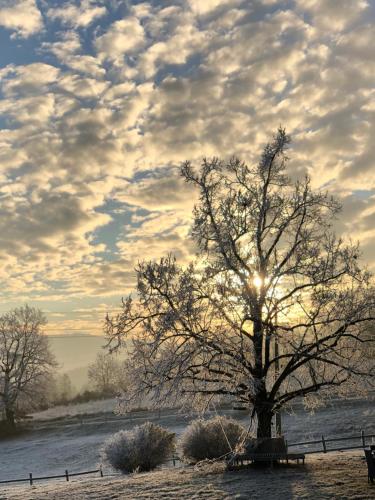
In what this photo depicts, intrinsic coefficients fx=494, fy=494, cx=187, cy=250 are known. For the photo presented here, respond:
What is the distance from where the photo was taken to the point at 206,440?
22.9 meters

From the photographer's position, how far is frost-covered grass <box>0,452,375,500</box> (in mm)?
12992

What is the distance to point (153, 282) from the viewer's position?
56.7 ft

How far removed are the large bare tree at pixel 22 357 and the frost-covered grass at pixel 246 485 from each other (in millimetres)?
46405

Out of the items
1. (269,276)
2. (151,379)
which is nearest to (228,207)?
(269,276)

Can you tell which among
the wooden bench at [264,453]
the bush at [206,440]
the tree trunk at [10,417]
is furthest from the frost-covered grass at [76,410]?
the wooden bench at [264,453]

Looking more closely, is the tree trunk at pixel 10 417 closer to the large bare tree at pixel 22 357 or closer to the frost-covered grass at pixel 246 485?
the large bare tree at pixel 22 357

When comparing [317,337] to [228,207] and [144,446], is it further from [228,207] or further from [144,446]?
[144,446]

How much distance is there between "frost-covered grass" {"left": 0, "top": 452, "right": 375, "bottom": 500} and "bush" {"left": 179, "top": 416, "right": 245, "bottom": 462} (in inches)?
154

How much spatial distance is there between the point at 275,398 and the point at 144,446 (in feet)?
27.7

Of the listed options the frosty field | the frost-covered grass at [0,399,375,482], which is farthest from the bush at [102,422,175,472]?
the frost-covered grass at [0,399,375,482]

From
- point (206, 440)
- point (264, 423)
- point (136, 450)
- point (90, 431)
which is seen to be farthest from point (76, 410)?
point (264, 423)

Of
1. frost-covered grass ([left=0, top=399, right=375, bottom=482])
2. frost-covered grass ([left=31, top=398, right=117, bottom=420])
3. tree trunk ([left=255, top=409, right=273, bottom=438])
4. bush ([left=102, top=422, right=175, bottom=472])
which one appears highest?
tree trunk ([left=255, top=409, right=273, bottom=438])

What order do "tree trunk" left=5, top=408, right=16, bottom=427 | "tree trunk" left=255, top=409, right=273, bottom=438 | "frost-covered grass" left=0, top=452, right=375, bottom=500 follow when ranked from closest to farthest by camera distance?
"frost-covered grass" left=0, top=452, right=375, bottom=500
"tree trunk" left=255, top=409, right=273, bottom=438
"tree trunk" left=5, top=408, right=16, bottom=427

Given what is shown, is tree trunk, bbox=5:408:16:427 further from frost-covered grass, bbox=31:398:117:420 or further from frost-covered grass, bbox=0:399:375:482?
frost-covered grass, bbox=31:398:117:420
